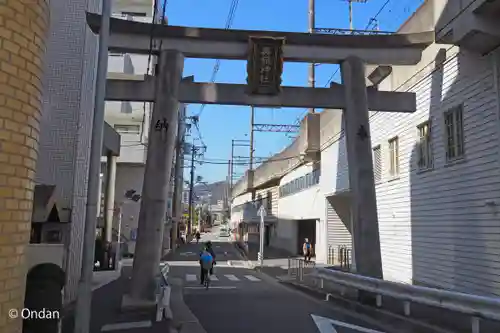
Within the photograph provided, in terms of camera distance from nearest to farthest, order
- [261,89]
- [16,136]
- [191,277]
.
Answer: [16,136], [261,89], [191,277]

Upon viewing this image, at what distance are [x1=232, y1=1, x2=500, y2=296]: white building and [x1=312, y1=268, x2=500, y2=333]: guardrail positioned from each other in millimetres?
2961

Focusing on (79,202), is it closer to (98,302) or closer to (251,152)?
(98,302)

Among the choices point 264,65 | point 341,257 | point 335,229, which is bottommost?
point 341,257

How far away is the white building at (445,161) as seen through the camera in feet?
38.2

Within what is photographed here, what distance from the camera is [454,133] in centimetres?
1382

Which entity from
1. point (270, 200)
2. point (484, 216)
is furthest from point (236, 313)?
point (270, 200)

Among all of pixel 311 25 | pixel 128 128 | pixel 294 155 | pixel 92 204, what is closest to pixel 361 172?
pixel 92 204

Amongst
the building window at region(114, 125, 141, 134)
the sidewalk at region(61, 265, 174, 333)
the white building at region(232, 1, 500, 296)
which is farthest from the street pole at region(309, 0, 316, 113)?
the sidewalk at region(61, 265, 174, 333)

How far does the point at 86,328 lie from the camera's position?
6.51 m

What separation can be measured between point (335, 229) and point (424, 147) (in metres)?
12.7

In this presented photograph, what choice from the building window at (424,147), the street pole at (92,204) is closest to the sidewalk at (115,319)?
the street pole at (92,204)

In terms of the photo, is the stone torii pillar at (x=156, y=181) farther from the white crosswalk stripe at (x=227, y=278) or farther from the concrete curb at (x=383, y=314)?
the white crosswalk stripe at (x=227, y=278)

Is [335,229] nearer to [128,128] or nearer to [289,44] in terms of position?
[289,44]

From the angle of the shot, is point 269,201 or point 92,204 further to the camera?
point 269,201
